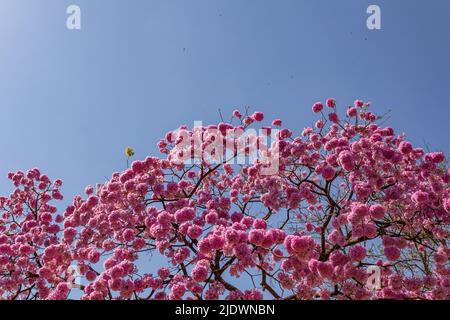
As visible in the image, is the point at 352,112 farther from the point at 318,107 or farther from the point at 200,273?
the point at 200,273

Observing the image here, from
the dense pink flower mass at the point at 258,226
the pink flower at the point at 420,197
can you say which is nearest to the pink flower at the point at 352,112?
the dense pink flower mass at the point at 258,226

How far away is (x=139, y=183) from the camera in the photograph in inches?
303

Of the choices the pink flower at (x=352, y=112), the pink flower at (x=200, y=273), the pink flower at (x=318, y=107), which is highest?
the pink flower at (x=318, y=107)

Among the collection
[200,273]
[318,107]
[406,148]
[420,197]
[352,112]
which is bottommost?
[200,273]

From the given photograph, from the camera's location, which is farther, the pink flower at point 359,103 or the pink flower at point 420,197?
the pink flower at point 359,103

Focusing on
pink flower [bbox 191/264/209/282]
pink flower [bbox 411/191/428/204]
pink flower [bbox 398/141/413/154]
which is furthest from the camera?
pink flower [bbox 398/141/413/154]

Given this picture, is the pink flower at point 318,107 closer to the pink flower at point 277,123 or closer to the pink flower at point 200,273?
the pink flower at point 277,123

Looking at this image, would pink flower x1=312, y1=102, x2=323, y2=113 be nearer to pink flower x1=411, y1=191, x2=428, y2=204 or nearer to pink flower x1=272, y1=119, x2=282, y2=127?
pink flower x1=272, y1=119, x2=282, y2=127

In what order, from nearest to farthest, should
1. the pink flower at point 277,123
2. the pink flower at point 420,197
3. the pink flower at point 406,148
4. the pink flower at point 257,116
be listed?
the pink flower at point 420,197, the pink flower at point 406,148, the pink flower at point 257,116, the pink flower at point 277,123

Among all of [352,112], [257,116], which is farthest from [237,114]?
[352,112]

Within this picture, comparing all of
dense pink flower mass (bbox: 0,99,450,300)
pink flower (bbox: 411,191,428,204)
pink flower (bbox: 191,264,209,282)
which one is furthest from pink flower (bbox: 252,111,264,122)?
pink flower (bbox: 191,264,209,282)

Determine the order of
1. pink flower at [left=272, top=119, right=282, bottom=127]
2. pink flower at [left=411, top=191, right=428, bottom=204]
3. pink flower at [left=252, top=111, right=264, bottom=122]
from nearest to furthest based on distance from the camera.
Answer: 1. pink flower at [left=411, top=191, right=428, bottom=204]
2. pink flower at [left=252, top=111, right=264, bottom=122]
3. pink flower at [left=272, top=119, right=282, bottom=127]
